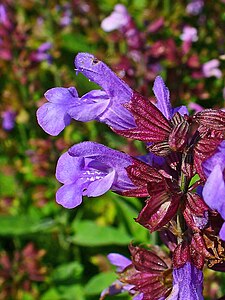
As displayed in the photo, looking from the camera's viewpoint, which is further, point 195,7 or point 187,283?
point 195,7

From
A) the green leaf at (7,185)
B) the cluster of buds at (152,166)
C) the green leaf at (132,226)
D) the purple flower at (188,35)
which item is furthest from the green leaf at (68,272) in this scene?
the cluster of buds at (152,166)

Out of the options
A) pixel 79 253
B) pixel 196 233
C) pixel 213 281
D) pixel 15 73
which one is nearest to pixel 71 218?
pixel 79 253

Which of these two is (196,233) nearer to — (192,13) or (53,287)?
(53,287)

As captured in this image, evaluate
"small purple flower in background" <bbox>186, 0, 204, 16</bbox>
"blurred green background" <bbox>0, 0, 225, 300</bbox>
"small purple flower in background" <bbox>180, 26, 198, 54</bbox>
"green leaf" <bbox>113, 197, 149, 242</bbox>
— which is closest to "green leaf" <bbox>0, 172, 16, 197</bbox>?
"blurred green background" <bbox>0, 0, 225, 300</bbox>

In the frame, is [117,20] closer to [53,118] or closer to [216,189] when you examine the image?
[53,118]

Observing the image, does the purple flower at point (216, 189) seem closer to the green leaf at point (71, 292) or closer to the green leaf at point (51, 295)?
the green leaf at point (71, 292)

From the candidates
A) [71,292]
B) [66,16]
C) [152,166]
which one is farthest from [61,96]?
[66,16]
